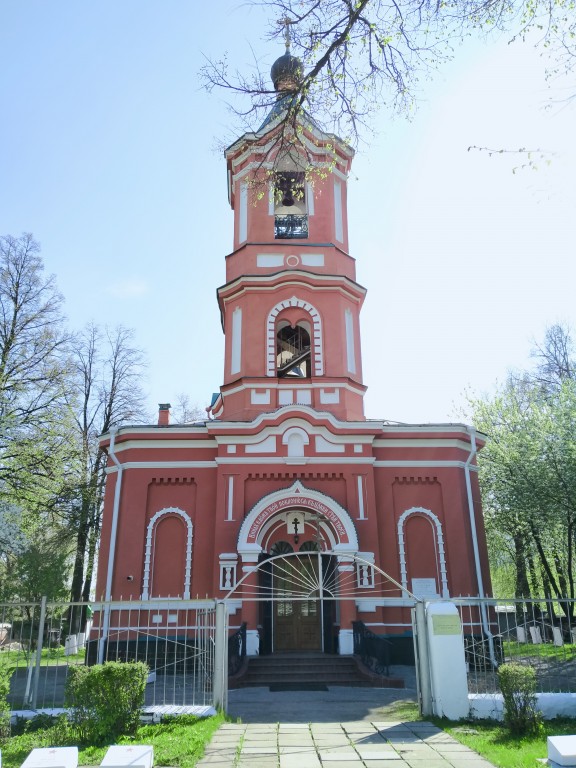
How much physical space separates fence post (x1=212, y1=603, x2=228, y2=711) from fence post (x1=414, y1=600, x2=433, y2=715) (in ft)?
9.18

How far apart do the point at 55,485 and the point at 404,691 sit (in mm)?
11176

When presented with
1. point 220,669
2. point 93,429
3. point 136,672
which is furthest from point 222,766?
point 93,429

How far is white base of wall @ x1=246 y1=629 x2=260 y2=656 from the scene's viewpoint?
532 inches

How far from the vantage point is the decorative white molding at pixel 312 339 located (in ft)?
56.0

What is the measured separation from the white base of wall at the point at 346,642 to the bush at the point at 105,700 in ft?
21.3

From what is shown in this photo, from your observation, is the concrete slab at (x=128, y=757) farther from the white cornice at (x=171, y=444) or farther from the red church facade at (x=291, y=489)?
the white cornice at (x=171, y=444)

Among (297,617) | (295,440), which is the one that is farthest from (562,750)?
(295,440)

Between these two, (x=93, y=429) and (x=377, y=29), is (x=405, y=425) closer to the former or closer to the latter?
(x=377, y=29)

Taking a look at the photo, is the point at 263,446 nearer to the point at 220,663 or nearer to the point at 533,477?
the point at 220,663

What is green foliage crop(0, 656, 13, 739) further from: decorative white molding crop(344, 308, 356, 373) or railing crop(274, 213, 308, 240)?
railing crop(274, 213, 308, 240)

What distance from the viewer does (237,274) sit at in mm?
18422

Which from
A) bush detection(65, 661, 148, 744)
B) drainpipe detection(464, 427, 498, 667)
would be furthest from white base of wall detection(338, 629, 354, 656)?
bush detection(65, 661, 148, 744)

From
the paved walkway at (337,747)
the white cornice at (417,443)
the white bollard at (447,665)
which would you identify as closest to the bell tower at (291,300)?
the white cornice at (417,443)

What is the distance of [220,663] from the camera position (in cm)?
914
